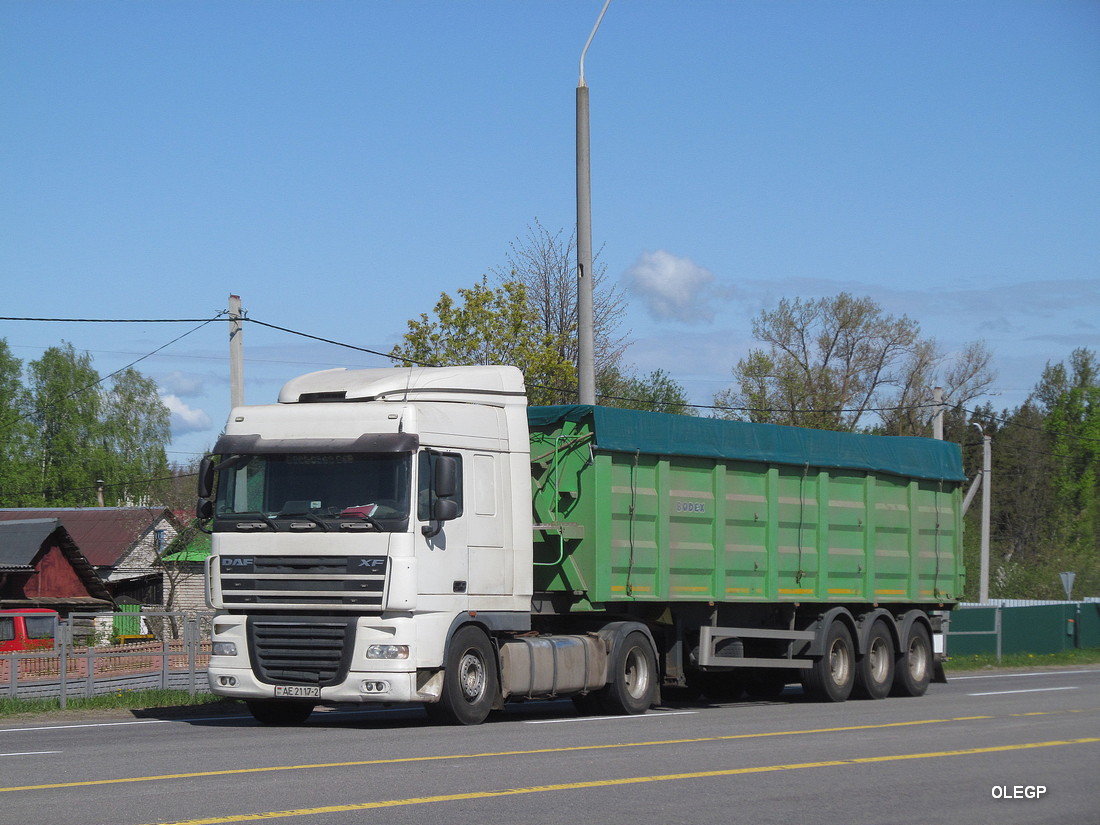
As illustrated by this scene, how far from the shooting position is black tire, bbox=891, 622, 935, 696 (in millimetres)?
20828

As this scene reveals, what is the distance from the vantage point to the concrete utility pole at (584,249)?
19.5 meters

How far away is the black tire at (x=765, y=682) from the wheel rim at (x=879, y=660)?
1.25m

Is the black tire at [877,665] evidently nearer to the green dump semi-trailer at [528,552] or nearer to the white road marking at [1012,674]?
the green dump semi-trailer at [528,552]

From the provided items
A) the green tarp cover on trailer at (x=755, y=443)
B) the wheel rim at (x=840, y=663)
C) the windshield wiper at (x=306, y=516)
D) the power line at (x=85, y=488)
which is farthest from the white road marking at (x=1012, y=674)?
the power line at (x=85, y=488)

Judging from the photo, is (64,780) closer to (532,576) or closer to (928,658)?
(532,576)

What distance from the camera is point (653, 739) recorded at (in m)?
13.1

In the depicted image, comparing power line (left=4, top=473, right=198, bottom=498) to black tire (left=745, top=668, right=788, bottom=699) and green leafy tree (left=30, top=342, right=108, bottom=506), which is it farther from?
black tire (left=745, top=668, right=788, bottom=699)

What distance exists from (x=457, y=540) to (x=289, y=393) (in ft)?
8.09

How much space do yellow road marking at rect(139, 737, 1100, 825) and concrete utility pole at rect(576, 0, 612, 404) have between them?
25.8 feet

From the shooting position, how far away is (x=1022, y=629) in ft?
138

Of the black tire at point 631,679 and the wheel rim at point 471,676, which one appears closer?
the wheel rim at point 471,676

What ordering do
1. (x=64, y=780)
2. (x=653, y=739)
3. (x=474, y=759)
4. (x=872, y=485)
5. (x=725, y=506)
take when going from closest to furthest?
1. (x=64, y=780)
2. (x=474, y=759)
3. (x=653, y=739)
4. (x=725, y=506)
5. (x=872, y=485)

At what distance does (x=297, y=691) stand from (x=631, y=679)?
4311mm

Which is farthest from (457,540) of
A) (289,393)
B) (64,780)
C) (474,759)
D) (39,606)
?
(39,606)
